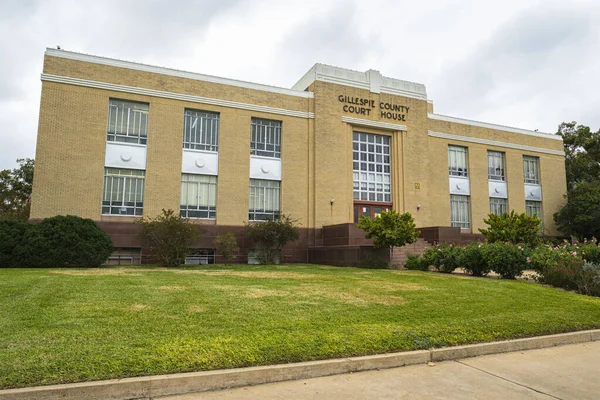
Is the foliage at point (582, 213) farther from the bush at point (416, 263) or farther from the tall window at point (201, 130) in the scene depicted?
the tall window at point (201, 130)

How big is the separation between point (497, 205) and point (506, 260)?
63.0 ft

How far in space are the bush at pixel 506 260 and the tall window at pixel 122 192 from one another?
16503 millimetres

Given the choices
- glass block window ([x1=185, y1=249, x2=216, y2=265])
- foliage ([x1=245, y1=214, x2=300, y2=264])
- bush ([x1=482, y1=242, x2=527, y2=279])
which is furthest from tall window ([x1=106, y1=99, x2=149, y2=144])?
bush ([x1=482, y1=242, x2=527, y2=279])

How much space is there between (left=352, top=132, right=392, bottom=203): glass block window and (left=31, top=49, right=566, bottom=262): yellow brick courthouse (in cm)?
9

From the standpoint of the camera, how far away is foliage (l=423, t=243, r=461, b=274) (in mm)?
16938

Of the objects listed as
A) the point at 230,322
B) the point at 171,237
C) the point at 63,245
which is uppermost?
the point at 171,237

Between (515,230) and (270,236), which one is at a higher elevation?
(515,230)

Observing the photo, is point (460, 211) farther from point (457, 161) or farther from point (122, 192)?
point (122, 192)

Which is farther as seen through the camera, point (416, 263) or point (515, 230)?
point (515, 230)

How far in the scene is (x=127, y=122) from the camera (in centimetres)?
2295

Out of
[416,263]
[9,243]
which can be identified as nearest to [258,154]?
[416,263]

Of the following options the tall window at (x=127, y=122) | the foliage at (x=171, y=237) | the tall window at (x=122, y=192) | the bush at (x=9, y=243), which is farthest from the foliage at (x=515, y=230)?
the bush at (x=9, y=243)

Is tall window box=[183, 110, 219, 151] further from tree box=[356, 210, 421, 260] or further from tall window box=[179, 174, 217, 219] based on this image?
tree box=[356, 210, 421, 260]

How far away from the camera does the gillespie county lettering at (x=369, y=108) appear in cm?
2748
